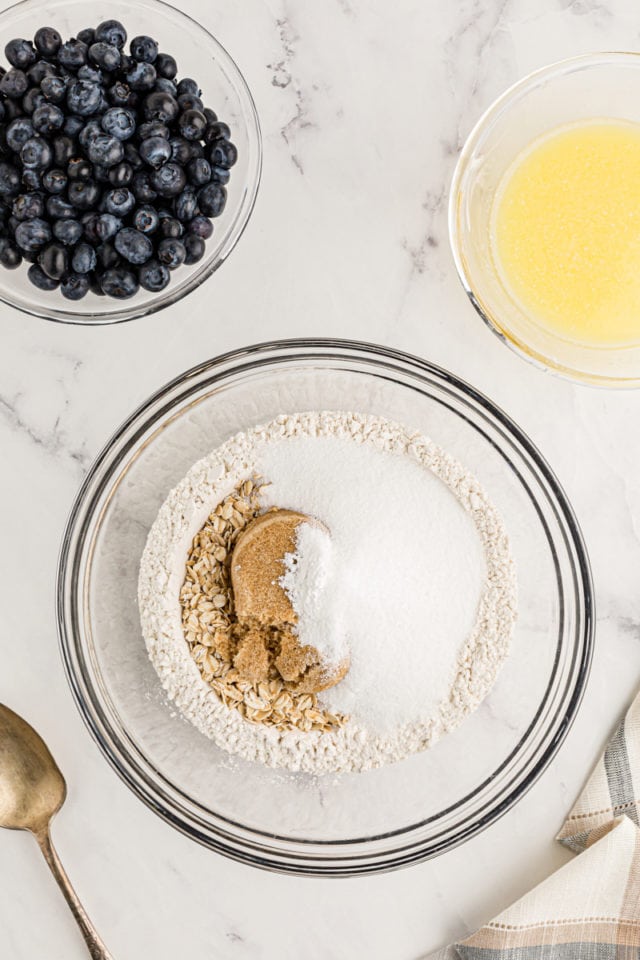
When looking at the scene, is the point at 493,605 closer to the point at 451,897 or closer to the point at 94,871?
the point at 451,897

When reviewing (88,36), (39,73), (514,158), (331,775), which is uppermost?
(514,158)

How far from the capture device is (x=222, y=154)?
3.64ft

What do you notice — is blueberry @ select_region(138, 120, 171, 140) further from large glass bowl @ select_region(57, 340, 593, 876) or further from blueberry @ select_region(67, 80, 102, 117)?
large glass bowl @ select_region(57, 340, 593, 876)

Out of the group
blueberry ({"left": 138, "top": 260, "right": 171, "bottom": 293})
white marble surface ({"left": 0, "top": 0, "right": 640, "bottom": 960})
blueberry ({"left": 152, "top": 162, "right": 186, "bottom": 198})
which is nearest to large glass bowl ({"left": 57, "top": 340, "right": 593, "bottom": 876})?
white marble surface ({"left": 0, "top": 0, "right": 640, "bottom": 960})

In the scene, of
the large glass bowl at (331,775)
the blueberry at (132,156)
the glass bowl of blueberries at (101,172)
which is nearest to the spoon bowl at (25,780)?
the large glass bowl at (331,775)

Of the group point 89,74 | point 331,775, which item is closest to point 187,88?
point 89,74

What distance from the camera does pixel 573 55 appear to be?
4.31 feet

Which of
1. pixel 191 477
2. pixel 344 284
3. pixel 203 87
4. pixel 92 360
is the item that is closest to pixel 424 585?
pixel 191 477

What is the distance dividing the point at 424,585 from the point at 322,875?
19.3 inches

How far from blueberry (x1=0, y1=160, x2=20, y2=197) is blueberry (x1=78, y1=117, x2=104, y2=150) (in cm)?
10

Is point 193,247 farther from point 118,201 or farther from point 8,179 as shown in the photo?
point 8,179

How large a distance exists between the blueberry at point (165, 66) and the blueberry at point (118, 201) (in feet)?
0.65

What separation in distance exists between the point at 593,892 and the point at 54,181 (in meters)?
1.38

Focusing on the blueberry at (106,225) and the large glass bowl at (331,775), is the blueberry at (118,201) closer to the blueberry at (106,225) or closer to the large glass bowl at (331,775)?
the blueberry at (106,225)
